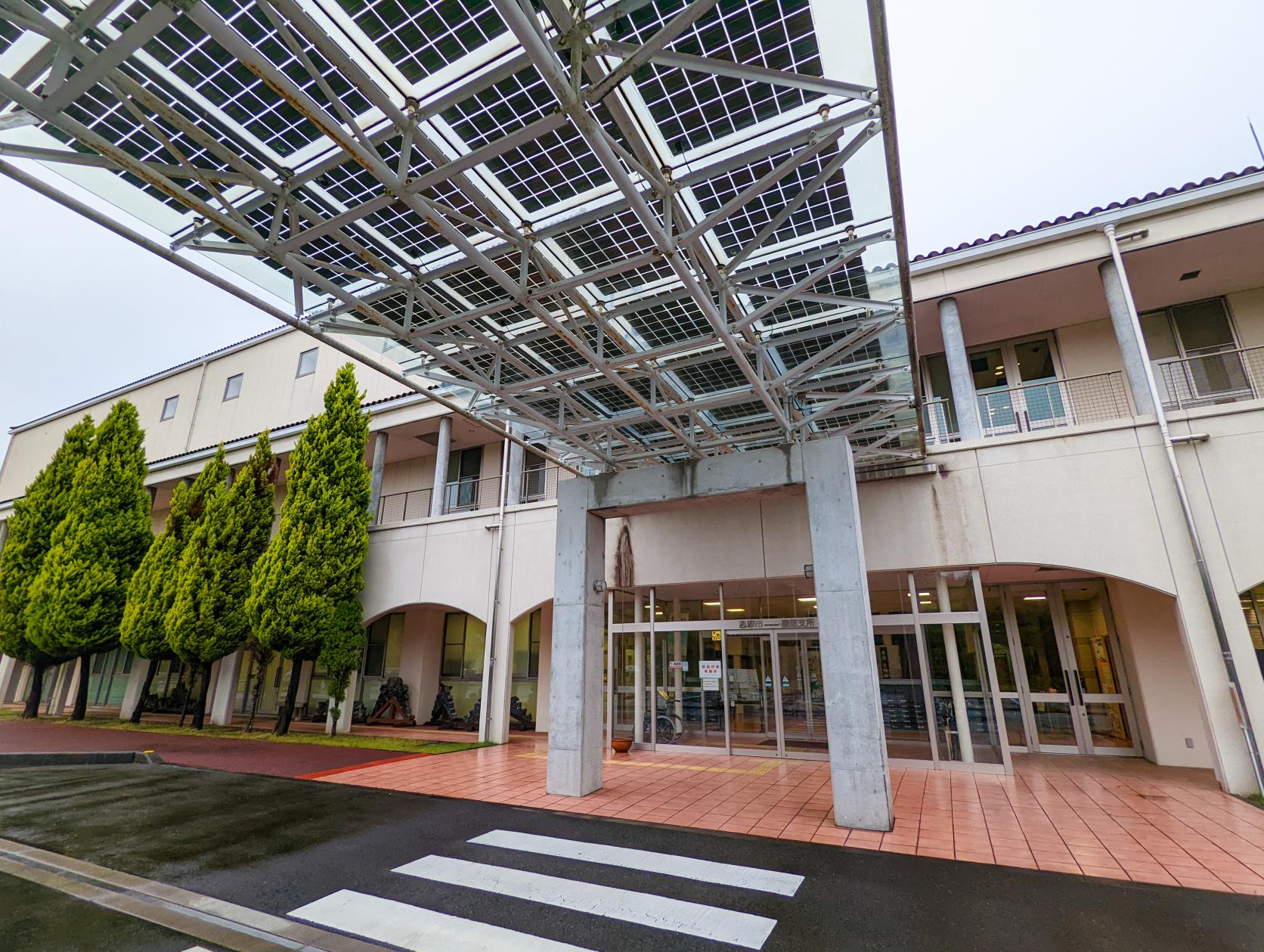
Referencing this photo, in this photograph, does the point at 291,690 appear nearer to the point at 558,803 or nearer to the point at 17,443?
the point at 558,803

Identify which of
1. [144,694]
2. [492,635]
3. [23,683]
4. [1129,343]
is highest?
[1129,343]

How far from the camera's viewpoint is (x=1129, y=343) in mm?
8523

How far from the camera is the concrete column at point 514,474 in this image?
525 inches

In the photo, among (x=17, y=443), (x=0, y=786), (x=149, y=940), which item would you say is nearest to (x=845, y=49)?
(x=149, y=940)

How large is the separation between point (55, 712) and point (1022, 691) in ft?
85.2

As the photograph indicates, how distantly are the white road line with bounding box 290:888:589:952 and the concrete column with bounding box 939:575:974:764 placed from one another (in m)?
7.47

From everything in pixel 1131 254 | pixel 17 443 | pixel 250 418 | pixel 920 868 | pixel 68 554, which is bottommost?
pixel 920 868

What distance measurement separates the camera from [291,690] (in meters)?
13.3

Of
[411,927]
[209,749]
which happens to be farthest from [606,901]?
[209,749]

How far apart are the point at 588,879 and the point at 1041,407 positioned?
9973mm

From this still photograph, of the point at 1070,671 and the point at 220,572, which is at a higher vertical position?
the point at 220,572

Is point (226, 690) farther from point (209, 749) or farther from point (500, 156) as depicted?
point (500, 156)

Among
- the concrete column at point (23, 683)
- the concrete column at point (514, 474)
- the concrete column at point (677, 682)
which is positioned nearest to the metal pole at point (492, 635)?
the concrete column at point (514, 474)

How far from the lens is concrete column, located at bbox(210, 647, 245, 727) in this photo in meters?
15.4
